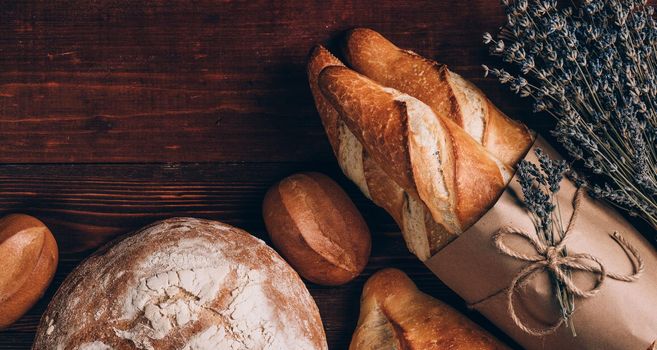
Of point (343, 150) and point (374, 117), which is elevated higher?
point (374, 117)

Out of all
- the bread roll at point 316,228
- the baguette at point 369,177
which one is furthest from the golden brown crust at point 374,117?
the bread roll at point 316,228

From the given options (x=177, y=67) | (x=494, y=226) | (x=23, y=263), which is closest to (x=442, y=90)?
(x=494, y=226)

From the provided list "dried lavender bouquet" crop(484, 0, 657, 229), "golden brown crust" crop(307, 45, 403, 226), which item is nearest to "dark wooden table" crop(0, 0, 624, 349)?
"golden brown crust" crop(307, 45, 403, 226)

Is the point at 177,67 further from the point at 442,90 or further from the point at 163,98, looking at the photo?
the point at 442,90

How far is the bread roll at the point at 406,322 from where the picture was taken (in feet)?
4.91

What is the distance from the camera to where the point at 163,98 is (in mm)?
1663

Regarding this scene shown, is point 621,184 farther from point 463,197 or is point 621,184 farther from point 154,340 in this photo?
point 154,340

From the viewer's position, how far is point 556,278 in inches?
51.8

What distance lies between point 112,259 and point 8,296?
32cm

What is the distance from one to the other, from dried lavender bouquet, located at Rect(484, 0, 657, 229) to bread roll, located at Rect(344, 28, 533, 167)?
8 centimetres

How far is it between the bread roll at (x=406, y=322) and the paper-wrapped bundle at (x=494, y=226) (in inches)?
3.3

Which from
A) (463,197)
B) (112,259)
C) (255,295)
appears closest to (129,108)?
(112,259)

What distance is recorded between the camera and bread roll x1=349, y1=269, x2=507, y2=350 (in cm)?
150

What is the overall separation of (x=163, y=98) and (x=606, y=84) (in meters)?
1.07
